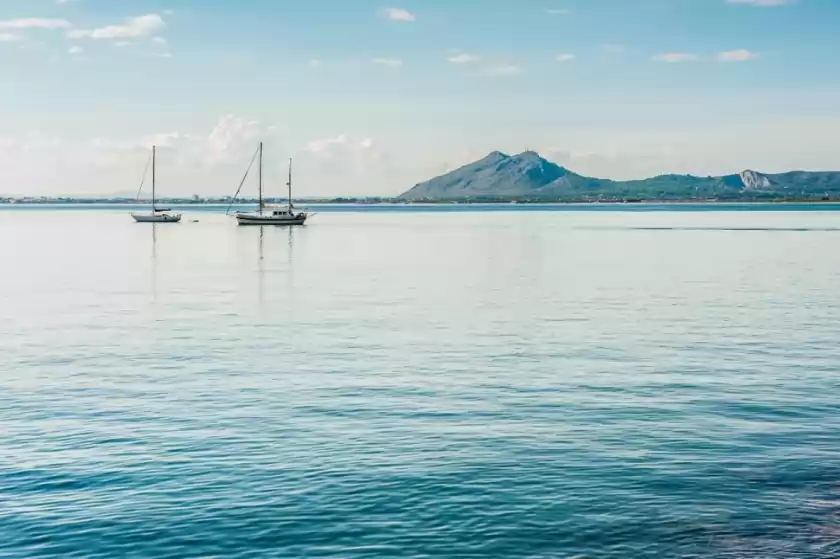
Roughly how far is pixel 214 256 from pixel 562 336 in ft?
273

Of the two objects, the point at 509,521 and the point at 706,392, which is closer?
the point at 509,521

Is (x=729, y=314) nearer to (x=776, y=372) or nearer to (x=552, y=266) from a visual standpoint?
(x=776, y=372)

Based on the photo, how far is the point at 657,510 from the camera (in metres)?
23.8

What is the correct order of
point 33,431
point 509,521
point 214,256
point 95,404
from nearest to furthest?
1. point 509,521
2. point 33,431
3. point 95,404
4. point 214,256

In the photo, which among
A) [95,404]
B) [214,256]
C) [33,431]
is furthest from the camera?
[214,256]

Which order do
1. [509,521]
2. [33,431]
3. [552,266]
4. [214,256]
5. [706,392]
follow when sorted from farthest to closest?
[214,256], [552,266], [706,392], [33,431], [509,521]

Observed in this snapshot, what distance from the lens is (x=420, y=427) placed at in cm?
3162

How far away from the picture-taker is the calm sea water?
22422 mm

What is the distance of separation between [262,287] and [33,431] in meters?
51.8

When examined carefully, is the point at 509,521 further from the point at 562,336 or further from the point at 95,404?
the point at 562,336

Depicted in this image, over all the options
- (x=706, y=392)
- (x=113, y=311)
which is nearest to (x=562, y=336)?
(x=706, y=392)

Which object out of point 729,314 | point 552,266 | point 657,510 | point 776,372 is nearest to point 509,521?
point 657,510

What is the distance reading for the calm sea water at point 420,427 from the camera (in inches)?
883

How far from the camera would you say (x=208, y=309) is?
216 feet
